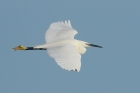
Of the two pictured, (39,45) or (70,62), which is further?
(39,45)

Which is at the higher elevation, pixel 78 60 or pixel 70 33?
pixel 70 33

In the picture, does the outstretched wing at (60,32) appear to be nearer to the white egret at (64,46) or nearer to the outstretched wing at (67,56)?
the white egret at (64,46)

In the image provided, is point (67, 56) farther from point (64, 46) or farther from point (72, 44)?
point (72, 44)

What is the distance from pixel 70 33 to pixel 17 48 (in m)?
2.96

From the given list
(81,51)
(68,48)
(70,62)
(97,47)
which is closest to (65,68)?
(70,62)

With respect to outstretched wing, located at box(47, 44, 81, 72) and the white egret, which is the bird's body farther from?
outstretched wing, located at box(47, 44, 81, 72)

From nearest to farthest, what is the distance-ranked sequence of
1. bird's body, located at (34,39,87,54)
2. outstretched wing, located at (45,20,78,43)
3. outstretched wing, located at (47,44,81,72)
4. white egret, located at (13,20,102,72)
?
1. outstretched wing, located at (47,44,81,72)
2. white egret, located at (13,20,102,72)
3. bird's body, located at (34,39,87,54)
4. outstretched wing, located at (45,20,78,43)

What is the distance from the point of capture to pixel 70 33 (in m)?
36.1

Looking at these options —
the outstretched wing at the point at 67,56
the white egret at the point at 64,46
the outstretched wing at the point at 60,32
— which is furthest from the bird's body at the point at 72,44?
the outstretched wing at the point at 60,32

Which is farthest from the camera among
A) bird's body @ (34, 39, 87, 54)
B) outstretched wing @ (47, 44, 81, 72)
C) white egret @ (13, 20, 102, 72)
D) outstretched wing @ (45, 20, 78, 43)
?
outstretched wing @ (45, 20, 78, 43)

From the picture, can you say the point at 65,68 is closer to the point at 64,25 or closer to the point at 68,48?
the point at 68,48

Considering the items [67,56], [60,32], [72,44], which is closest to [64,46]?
[72,44]

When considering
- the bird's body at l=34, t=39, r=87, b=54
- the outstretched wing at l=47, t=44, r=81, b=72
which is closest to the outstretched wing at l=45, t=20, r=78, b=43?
the bird's body at l=34, t=39, r=87, b=54

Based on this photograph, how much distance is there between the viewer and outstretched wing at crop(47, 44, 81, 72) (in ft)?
100
